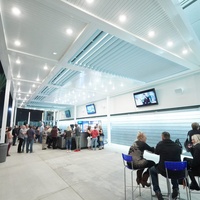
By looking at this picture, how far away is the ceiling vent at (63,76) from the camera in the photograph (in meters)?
6.04

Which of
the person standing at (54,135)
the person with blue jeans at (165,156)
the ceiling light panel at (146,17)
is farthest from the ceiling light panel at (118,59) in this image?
the person standing at (54,135)

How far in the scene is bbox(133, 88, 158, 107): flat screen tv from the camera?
23.9 feet

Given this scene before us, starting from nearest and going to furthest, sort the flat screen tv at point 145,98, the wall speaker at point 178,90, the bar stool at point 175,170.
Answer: the bar stool at point 175,170, the wall speaker at point 178,90, the flat screen tv at point 145,98

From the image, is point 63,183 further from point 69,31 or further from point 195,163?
point 69,31

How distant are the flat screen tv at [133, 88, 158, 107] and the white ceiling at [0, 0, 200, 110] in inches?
55.5

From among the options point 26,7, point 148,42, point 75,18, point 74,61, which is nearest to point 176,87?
point 148,42

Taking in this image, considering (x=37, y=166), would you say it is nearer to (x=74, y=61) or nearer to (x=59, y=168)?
(x=59, y=168)

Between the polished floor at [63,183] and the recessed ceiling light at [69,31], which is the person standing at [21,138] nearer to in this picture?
the polished floor at [63,183]

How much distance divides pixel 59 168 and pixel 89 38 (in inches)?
165

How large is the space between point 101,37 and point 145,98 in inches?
199

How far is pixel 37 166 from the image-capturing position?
15.8ft

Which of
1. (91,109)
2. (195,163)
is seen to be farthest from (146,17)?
(91,109)

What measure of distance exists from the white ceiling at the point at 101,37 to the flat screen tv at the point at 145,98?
4.63ft

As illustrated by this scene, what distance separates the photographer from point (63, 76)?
667 centimetres
